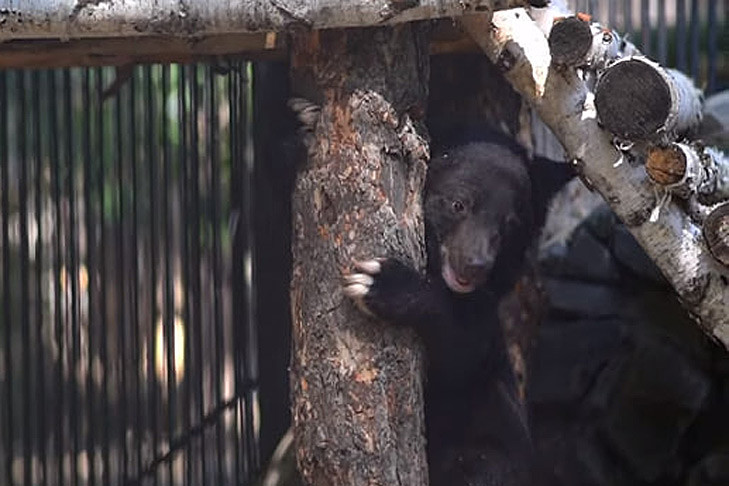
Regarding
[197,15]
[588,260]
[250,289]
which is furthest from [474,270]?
→ [588,260]

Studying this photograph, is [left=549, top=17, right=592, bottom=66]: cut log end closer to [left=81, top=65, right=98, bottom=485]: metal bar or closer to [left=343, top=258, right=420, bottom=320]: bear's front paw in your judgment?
[left=343, top=258, right=420, bottom=320]: bear's front paw

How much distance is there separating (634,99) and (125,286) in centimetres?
239

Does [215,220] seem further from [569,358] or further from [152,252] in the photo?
[569,358]

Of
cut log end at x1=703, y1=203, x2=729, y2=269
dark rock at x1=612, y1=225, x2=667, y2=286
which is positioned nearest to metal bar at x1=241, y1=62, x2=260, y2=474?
dark rock at x1=612, y1=225, x2=667, y2=286

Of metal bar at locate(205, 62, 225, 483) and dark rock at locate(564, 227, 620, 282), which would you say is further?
dark rock at locate(564, 227, 620, 282)

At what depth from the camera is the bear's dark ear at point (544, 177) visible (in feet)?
17.2

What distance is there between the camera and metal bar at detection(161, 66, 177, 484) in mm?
5613

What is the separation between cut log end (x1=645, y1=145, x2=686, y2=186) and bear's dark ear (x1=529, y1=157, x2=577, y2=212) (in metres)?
1.12

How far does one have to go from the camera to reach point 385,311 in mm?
4281

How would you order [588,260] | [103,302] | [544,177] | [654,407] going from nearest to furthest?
1. [544,177]
2. [103,302]
3. [654,407]
4. [588,260]

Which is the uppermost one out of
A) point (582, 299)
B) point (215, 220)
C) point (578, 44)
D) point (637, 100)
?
point (578, 44)

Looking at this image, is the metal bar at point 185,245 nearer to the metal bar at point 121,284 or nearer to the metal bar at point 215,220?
the metal bar at point 215,220

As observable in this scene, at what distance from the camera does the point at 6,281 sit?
543 centimetres

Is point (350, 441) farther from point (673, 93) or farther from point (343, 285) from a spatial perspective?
point (673, 93)
